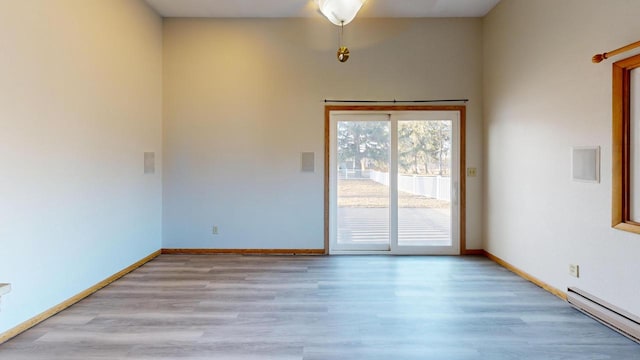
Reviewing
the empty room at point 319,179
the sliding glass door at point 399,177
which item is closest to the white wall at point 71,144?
the empty room at point 319,179

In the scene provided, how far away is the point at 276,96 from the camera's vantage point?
510 cm

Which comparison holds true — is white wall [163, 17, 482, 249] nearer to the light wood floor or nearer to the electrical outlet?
the light wood floor

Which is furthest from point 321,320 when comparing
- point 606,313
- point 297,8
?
point 297,8

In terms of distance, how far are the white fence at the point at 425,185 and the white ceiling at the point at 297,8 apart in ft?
7.02

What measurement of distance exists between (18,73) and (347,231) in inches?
154

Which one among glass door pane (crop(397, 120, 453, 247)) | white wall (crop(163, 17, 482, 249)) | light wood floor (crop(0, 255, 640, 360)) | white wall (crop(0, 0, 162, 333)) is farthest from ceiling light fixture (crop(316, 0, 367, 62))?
light wood floor (crop(0, 255, 640, 360))

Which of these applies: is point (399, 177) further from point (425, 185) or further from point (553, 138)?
point (553, 138)

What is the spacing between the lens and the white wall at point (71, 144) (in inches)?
106

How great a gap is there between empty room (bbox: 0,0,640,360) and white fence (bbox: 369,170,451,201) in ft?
0.09

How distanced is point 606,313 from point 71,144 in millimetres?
4662

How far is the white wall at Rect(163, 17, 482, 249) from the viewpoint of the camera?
16.7 feet

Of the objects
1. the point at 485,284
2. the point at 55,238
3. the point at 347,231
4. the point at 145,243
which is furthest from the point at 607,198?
the point at 145,243

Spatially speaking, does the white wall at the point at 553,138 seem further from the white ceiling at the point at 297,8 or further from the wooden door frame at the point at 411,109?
the white ceiling at the point at 297,8

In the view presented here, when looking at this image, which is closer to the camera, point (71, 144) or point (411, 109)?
point (71, 144)
